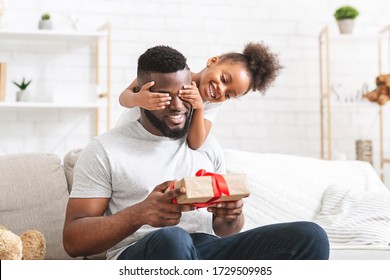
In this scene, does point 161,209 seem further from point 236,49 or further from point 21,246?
point 236,49

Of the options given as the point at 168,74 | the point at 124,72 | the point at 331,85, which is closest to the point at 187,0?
the point at 124,72

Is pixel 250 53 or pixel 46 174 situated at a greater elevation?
pixel 250 53

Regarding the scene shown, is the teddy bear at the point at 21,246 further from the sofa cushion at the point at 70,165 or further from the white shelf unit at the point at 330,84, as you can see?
the white shelf unit at the point at 330,84

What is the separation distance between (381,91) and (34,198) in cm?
232

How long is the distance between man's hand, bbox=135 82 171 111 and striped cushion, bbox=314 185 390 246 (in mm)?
1056

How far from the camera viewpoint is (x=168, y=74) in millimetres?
1754

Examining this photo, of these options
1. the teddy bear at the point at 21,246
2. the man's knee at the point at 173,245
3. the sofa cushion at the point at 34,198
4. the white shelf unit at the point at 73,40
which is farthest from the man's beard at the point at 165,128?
the white shelf unit at the point at 73,40

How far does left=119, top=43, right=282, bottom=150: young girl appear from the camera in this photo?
190 cm

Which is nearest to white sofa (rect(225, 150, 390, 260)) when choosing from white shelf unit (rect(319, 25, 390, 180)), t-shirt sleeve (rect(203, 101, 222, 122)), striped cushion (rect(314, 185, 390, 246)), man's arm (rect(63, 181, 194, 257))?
striped cushion (rect(314, 185, 390, 246))

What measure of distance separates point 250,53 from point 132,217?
0.84 metres

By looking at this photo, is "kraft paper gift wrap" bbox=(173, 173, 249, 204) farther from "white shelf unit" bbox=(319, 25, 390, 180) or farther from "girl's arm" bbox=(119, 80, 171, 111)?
"white shelf unit" bbox=(319, 25, 390, 180)

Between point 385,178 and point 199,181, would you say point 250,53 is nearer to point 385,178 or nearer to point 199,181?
point 199,181

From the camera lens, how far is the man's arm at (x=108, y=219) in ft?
5.16
